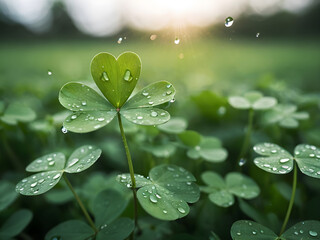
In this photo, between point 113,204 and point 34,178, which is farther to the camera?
point 113,204

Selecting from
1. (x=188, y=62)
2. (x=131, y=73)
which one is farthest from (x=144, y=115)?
(x=188, y=62)

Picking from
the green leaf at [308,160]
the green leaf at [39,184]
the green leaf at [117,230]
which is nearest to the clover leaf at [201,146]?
the green leaf at [308,160]

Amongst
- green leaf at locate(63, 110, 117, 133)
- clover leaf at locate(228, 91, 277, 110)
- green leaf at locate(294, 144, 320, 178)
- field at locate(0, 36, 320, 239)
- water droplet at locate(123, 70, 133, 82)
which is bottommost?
field at locate(0, 36, 320, 239)

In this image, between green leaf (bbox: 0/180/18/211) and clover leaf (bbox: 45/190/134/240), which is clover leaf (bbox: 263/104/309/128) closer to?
clover leaf (bbox: 45/190/134/240)

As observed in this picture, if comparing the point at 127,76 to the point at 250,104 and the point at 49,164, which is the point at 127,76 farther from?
the point at 250,104

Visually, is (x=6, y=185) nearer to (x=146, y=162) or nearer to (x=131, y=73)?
(x=146, y=162)

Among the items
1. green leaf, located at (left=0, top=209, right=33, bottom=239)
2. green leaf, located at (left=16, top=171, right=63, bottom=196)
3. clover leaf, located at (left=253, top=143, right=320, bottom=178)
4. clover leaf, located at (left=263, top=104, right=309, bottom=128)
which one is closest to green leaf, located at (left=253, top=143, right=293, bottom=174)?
clover leaf, located at (left=253, top=143, right=320, bottom=178)
